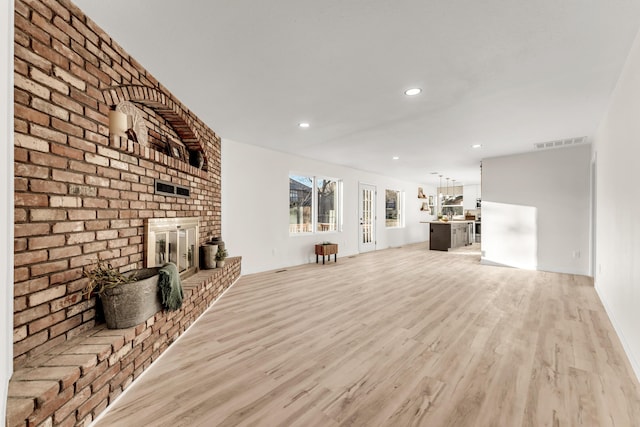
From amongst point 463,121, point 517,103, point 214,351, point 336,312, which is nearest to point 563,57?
point 517,103

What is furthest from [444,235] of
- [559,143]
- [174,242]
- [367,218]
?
[174,242]

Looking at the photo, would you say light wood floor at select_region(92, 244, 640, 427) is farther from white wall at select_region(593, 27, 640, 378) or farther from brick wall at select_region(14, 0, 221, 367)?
brick wall at select_region(14, 0, 221, 367)

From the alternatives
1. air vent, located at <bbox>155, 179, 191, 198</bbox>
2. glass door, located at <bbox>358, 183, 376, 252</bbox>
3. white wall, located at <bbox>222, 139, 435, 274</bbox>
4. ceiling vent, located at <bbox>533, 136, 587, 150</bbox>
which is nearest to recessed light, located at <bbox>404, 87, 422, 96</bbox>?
air vent, located at <bbox>155, 179, 191, 198</bbox>

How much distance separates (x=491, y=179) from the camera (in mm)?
5934

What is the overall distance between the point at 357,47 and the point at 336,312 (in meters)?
2.60

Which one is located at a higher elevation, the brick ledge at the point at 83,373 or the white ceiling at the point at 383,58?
the white ceiling at the point at 383,58

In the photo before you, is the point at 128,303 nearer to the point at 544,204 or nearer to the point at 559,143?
the point at 559,143

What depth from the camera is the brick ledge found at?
1179 millimetres

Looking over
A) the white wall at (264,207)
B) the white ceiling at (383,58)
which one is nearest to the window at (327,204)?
the white wall at (264,207)

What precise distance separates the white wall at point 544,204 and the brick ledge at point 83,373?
6.16m

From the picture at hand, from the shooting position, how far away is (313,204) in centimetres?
656

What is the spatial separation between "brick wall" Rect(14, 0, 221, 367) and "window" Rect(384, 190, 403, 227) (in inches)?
308

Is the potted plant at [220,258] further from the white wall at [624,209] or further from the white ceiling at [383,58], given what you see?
the white wall at [624,209]

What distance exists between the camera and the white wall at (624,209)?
2053mm
